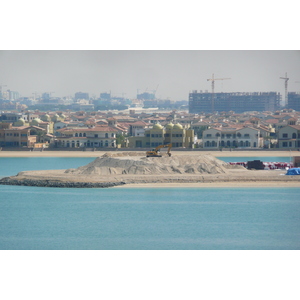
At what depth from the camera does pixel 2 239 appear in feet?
66.5

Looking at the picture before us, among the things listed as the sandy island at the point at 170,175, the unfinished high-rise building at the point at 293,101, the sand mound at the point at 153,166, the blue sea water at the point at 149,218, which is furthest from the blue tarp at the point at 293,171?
the unfinished high-rise building at the point at 293,101

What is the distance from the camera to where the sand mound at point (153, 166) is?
103 ft

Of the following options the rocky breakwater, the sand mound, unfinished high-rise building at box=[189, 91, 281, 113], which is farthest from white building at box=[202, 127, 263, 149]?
unfinished high-rise building at box=[189, 91, 281, 113]

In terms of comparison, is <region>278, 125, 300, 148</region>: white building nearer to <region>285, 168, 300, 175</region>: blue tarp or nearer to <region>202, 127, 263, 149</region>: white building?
<region>202, 127, 263, 149</region>: white building

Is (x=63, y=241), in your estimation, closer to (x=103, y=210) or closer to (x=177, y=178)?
(x=103, y=210)

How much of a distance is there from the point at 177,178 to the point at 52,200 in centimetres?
544

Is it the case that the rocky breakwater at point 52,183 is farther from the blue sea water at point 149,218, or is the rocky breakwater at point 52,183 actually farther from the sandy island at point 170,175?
the blue sea water at point 149,218

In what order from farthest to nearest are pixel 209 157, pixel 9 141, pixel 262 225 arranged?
pixel 9 141 → pixel 209 157 → pixel 262 225

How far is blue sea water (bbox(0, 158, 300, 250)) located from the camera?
19.8 m

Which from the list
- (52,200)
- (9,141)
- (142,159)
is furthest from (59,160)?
(52,200)

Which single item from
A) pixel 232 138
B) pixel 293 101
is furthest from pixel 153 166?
pixel 293 101

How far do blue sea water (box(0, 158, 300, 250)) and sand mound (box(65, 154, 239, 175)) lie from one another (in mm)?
2496

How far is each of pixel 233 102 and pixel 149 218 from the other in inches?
4041

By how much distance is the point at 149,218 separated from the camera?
76.5 feet
